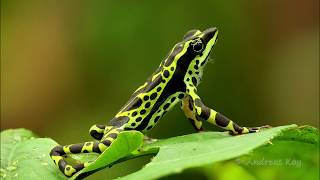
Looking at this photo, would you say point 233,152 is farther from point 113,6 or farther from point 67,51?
point 67,51

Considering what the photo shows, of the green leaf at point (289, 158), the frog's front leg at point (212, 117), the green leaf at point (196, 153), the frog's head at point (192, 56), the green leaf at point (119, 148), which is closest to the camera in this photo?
the green leaf at point (196, 153)

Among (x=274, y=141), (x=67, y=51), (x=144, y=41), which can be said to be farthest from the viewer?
(x=67, y=51)

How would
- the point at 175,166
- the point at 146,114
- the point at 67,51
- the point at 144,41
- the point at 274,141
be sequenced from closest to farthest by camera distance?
1. the point at 175,166
2. the point at 274,141
3. the point at 146,114
4. the point at 144,41
5. the point at 67,51

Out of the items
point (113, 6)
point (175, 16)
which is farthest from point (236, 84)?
point (113, 6)

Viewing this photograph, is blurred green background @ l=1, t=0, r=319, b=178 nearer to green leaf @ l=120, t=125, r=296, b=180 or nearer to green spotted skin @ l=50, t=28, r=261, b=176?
green spotted skin @ l=50, t=28, r=261, b=176

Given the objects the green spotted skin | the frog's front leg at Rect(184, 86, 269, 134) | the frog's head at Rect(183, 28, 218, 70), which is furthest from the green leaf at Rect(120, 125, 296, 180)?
the frog's head at Rect(183, 28, 218, 70)

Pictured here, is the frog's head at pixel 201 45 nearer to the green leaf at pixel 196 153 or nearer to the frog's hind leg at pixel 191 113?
the frog's hind leg at pixel 191 113

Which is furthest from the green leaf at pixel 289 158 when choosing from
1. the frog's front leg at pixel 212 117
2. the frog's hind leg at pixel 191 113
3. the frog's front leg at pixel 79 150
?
the frog's hind leg at pixel 191 113

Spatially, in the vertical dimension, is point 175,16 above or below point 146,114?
above
